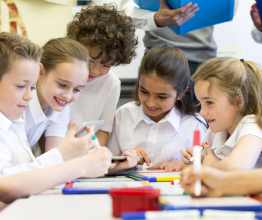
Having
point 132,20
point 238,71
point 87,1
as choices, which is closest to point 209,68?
point 238,71

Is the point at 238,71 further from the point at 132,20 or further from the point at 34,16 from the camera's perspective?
the point at 34,16

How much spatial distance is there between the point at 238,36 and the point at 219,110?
130 centimetres

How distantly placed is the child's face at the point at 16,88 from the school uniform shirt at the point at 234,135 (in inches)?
27.7

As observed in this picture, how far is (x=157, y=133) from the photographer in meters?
1.54

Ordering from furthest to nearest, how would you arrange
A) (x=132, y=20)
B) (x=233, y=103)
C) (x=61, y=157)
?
(x=132, y=20)
(x=233, y=103)
(x=61, y=157)

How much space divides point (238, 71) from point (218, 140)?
0.29m

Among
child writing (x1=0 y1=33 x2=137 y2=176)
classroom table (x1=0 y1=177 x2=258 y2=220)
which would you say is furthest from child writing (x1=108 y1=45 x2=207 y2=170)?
classroom table (x1=0 y1=177 x2=258 y2=220)

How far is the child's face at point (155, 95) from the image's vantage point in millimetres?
1413

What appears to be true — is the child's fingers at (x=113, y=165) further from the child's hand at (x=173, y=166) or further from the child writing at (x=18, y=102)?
the child's hand at (x=173, y=166)

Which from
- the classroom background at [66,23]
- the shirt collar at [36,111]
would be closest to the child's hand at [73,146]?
the shirt collar at [36,111]

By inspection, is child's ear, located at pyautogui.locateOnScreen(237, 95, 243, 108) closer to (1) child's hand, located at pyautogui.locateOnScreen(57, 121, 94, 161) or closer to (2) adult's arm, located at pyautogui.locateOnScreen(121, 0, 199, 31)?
(2) adult's arm, located at pyautogui.locateOnScreen(121, 0, 199, 31)

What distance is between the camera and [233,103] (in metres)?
1.14

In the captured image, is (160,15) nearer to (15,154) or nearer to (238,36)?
(15,154)

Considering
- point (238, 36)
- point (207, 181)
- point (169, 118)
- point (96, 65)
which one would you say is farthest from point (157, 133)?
point (238, 36)
